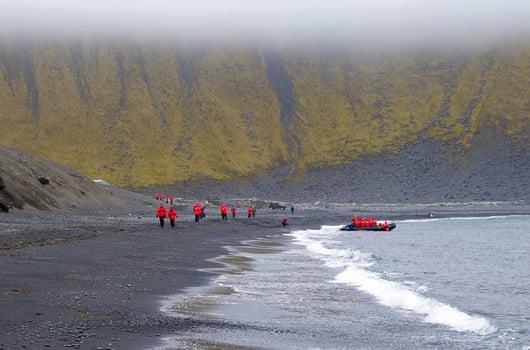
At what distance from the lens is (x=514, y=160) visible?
103812 millimetres

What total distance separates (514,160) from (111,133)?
58402mm

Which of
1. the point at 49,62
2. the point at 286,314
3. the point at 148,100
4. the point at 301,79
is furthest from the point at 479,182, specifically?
the point at 286,314

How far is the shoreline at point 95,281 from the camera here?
9.75m

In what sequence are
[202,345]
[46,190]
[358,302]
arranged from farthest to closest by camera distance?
[46,190] → [358,302] → [202,345]

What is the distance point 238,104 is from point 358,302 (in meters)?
107

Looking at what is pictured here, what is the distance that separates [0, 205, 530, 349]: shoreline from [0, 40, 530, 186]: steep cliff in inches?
2884

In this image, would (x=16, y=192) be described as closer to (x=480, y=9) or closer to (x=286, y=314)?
(x=286, y=314)

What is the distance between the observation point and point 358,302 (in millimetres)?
14578

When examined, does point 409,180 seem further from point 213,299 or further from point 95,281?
point 213,299

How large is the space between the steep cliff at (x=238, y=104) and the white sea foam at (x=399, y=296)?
79027 mm

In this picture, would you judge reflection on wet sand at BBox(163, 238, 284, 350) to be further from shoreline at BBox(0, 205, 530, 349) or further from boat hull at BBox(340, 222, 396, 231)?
boat hull at BBox(340, 222, 396, 231)

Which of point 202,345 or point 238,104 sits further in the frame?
point 238,104

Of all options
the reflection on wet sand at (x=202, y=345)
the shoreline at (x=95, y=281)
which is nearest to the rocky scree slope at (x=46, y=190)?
the shoreline at (x=95, y=281)

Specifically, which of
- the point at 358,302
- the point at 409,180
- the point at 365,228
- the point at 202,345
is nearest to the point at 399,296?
the point at 358,302
